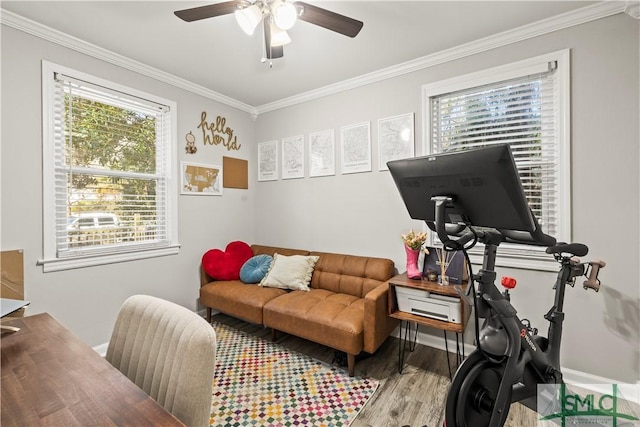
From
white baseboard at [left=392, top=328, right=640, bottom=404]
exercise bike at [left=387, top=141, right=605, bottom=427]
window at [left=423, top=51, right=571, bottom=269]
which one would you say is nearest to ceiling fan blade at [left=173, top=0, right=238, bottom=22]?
exercise bike at [left=387, top=141, right=605, bottom=427]

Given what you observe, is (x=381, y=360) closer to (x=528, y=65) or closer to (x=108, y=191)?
(x=528, y=65)

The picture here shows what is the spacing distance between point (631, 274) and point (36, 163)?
13.8 ft

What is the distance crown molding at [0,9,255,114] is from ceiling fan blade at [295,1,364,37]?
1864mm

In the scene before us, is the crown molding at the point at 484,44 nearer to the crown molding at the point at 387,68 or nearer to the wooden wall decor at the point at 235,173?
the crown molding at the point at 387,68

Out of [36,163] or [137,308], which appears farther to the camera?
[36,163]

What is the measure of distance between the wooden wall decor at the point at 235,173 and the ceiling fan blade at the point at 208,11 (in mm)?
1925

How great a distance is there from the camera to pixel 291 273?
292 centimetres

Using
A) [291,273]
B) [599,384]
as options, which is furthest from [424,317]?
[291,273]

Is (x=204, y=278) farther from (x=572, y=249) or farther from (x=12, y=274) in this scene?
(x=572, y=249)

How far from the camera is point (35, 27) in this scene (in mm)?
2066

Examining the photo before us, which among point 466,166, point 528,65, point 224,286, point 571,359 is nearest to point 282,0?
point 466,166

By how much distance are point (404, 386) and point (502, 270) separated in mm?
1170

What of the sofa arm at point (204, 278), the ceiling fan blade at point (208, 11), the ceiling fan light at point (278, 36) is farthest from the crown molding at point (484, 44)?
the sofa arm at point (204, 278)

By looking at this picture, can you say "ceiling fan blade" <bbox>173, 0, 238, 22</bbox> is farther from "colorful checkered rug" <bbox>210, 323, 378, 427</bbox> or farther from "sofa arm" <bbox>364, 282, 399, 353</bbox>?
"colorful checkered rug" <bbox>210, 323, 378, 427</bbox>
